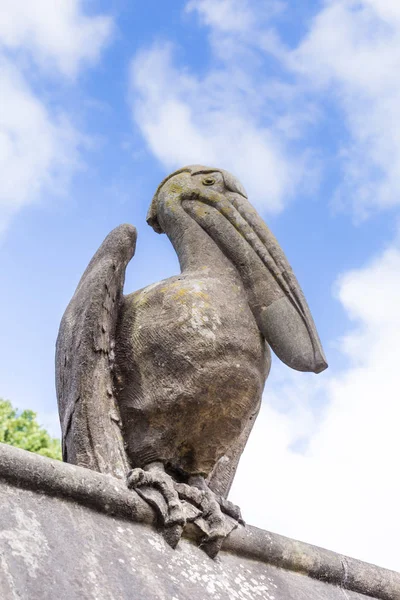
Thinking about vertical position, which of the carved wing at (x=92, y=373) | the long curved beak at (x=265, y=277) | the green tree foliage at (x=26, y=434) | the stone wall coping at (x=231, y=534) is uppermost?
the green tree foliage at (x=26, y=434)

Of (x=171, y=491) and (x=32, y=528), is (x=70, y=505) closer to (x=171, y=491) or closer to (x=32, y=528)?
(x=32, y=528)

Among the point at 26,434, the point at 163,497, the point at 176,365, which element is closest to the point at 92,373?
the point at 176,365

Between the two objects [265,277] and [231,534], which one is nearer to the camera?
[231,534]

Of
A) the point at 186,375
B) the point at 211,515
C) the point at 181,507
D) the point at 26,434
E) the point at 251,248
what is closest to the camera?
the point at 181,507

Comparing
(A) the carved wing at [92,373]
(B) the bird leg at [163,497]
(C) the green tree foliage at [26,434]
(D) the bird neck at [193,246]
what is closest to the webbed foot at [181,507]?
(B) the bird leg at [163,497]

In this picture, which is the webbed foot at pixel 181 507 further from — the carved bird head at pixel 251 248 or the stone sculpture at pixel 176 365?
the carved bird head at pixel 251 248

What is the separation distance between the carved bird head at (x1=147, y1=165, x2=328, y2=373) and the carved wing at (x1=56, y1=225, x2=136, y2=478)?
68 cm

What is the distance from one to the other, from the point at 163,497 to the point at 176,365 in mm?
688

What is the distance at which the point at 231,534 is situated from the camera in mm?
3877

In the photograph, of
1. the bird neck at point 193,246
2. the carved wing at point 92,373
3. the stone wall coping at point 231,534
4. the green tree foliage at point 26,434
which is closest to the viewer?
the stone wall coping at point 231,534

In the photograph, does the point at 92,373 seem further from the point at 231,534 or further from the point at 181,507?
the point at 231,534

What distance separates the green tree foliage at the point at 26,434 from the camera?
14.9 metres

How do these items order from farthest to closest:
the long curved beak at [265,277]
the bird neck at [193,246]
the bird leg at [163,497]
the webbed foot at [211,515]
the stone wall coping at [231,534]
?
the bird neck at [193,246], the long curved beak at [265,277], the webbed foot at [211,515], the bird leg at [163,497], the stone wall coping at [231,534]

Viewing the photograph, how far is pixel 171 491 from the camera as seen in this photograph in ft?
12.2
